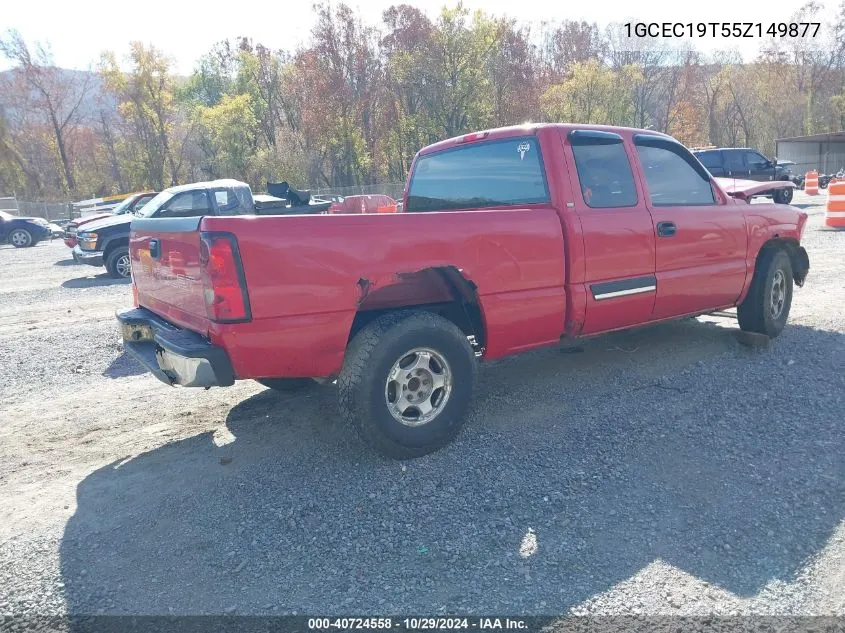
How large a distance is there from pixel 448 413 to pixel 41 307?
8.68 meters

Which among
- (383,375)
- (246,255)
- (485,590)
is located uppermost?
(246,255)

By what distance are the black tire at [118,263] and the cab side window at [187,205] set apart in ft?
6.82

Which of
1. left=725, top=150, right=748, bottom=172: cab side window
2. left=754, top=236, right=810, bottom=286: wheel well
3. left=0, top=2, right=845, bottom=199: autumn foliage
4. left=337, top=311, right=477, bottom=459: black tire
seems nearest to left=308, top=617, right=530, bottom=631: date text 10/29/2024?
left=337, top=311, right=477, bottom=459: black tire

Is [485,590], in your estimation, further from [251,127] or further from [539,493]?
[251,127]

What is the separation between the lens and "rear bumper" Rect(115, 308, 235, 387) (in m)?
3.14

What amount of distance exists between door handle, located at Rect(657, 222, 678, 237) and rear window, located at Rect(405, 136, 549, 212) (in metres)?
1.04

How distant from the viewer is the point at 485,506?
3.13 metres

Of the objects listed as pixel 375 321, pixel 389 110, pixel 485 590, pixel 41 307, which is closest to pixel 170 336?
pixel 375 321

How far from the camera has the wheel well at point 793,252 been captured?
5680 mm

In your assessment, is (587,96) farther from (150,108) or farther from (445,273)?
(445,273)

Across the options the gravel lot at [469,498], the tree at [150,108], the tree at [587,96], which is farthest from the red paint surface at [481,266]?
the tree at [150,108]

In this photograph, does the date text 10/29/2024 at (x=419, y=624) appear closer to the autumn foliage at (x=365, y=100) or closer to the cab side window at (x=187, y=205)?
the cab side window at (x=187, y=205)

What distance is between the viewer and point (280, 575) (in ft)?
8.77

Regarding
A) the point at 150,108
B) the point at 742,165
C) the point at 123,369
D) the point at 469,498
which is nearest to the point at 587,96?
the point at 742,165
